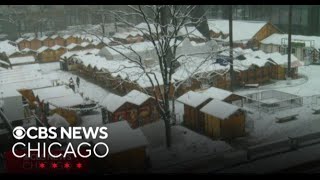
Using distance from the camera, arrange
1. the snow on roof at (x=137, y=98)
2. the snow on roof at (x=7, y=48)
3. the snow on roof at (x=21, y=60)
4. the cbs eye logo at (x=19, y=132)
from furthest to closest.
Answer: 1. the snow on roof at (x=7, y=48)
2. the snow on roof at (x=21, y=60)
3. the snow on roof at (x=137, y=98)
4. the cbs eye logo at (x=19, y=132)

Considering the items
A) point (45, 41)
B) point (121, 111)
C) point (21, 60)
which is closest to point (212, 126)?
point (121, 111)

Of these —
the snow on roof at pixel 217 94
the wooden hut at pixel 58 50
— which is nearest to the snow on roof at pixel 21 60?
the wooden hut at pixel 58 50

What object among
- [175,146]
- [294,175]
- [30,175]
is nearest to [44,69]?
[175,146]

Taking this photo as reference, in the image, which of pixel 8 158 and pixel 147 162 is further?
pixel 147 162

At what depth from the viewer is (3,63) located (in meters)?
30.9

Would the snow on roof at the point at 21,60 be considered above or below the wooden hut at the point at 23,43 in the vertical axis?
below

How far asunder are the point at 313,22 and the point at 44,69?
22.7m

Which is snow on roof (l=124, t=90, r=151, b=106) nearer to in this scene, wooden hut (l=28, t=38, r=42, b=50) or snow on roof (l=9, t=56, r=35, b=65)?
snow on roof (l=9, t=56, r=35, b=65)

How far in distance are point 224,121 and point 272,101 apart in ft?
17.1

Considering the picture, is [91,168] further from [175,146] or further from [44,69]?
[44,69]

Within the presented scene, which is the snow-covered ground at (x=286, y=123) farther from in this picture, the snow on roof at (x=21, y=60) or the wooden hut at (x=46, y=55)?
the wooden hut at (x=46, y=55)

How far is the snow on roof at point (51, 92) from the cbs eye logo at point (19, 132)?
750 cm

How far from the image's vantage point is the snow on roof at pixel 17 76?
24.4 metres

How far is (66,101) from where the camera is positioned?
19.1m
